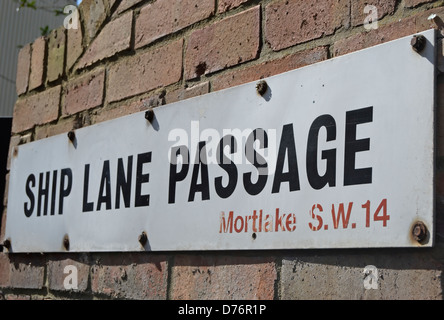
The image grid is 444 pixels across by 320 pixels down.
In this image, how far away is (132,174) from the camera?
1.69 m

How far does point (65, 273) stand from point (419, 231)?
1.14 metres

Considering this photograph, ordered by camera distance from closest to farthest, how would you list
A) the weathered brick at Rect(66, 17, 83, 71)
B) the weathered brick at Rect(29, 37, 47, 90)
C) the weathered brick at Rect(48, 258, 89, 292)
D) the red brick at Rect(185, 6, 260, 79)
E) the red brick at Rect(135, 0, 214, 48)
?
the red brick at Rect(185, 6, 260, 79)
the red brick at Rect(135, 0, 214, 48)
the weathered brick at Rect(48, 258, 89, 292)
the weathered brick at Rect(66, 17, 83, 71)
the weathered brick at Rect(29, 37, 47, 90)

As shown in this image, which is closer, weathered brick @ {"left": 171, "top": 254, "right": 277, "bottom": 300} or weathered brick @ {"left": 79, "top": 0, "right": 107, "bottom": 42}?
weathered brick @ {"left": 171, "top": 254, "right": 277, "bottom": 300}

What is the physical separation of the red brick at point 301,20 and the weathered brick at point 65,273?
825 millimetres

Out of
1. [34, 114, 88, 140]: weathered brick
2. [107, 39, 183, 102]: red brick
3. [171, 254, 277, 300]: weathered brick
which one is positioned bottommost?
[171, 254, 277, 300]: weathered brick

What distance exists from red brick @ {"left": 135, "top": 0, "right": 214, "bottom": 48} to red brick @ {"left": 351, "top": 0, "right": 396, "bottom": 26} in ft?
1.43

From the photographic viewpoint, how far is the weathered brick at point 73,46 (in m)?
2.05

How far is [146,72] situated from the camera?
70.0 inches

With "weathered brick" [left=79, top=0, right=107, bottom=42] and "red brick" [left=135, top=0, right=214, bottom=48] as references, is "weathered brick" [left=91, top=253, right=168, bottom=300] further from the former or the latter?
"weathered brick" [left=79, top=0, right=107, bottom=42]

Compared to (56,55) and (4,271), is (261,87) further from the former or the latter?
(4,271)

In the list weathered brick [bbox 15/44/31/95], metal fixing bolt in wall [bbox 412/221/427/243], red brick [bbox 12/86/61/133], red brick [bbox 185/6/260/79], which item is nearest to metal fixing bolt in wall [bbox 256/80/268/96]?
red brick [bbox 185/6/260/79]

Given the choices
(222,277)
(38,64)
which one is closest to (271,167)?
(222,277)

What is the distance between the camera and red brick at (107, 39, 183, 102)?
1698 mm

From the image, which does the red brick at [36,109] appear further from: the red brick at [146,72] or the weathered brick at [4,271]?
the weathered brick at [4,271]
